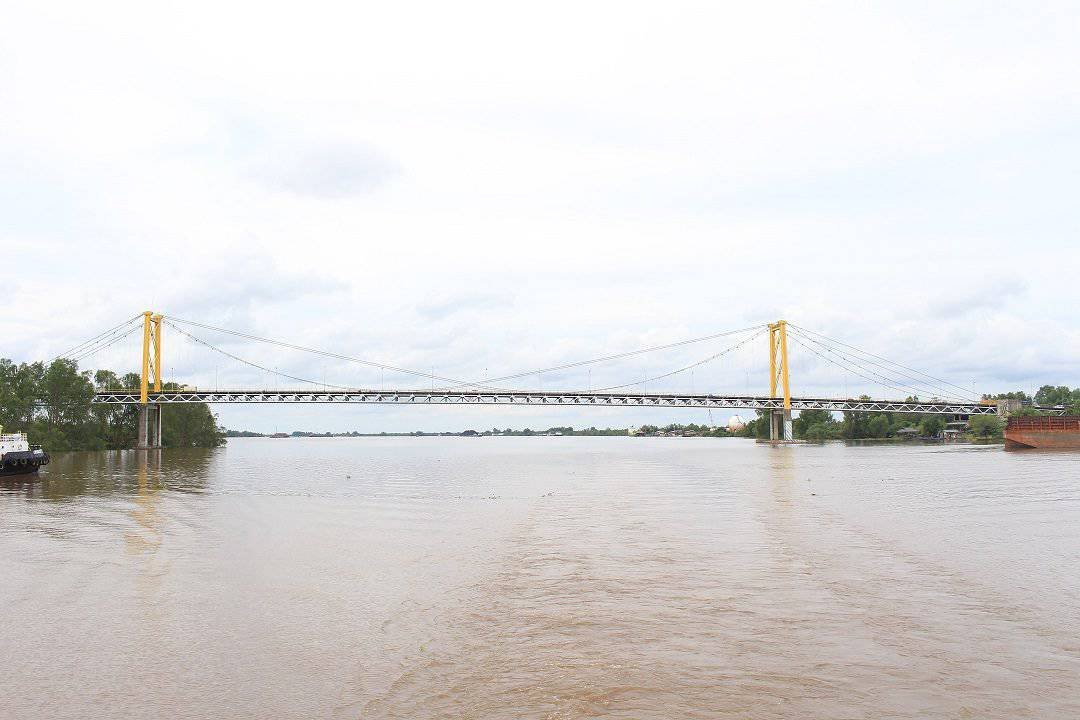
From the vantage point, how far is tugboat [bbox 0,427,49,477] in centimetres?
4450

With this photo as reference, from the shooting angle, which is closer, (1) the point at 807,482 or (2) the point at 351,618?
(2) the point at 351,618

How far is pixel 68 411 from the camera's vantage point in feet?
295

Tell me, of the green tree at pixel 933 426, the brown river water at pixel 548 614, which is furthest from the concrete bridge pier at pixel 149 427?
the green tree at pixel 933 426

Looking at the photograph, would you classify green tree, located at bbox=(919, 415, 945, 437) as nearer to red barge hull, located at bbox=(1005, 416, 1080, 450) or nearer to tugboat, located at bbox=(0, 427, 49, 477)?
red barge hull, located at bbox=(1005, 416, 1080, 450)

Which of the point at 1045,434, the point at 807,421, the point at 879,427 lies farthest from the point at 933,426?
the point at 1045,434

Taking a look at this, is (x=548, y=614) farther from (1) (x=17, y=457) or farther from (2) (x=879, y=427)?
(2) (x=879, y=427)

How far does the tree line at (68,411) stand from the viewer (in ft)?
259

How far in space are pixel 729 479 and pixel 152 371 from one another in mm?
89980

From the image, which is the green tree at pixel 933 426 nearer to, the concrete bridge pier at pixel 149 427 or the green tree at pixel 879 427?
the green tree at pixel 879 427

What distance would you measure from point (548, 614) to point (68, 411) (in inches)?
3817

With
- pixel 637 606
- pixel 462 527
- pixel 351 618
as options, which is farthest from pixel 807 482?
pixel 351 618

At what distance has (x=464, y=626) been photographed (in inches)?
421

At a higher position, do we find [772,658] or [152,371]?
[152,371]

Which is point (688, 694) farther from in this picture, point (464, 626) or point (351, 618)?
point (351, 618)
